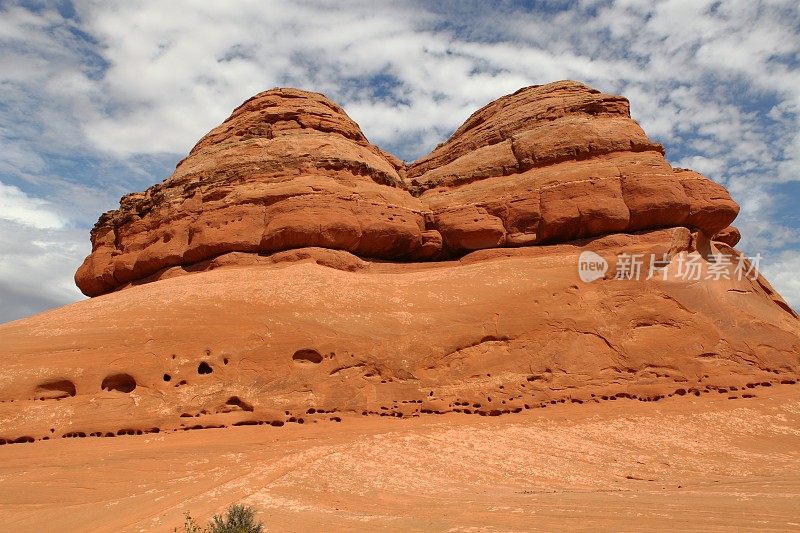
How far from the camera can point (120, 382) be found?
1295 centimetres

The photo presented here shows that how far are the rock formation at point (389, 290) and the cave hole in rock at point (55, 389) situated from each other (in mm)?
46

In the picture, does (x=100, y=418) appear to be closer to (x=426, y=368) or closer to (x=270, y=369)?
(x=270, y=369)

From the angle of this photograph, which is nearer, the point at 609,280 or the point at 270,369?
the point at 270,369

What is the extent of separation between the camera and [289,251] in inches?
702

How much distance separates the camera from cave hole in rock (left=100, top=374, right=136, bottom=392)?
1286 centimetres

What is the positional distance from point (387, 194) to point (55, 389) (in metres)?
11.6

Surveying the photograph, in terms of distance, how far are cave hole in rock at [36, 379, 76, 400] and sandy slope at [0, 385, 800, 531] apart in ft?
4.59

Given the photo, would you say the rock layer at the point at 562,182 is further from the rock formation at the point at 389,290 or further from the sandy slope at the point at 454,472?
the sandy slope at the point at 454,472

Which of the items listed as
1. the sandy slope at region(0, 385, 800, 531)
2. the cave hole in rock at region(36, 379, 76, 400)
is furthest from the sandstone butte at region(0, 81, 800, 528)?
the sandy slope at region(0, 385, 800, 531)

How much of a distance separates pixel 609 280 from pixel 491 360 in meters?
4.66

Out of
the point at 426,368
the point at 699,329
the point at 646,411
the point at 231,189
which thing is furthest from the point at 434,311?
the point at 231,189

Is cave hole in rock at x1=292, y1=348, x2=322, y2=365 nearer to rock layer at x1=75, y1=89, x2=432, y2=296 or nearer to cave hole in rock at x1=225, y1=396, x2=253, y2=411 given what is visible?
cave hole in rock at x1=225, y1=396, x2=253, y2=411

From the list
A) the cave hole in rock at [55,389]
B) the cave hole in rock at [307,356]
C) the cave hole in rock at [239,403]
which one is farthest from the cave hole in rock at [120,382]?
the cave hole in rock at [307,356]

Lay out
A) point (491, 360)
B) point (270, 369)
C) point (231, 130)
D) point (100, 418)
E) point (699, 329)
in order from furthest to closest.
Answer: point (231, 130), point (699, 329), point (491, 360), point (270, 369), point (100, 418)
